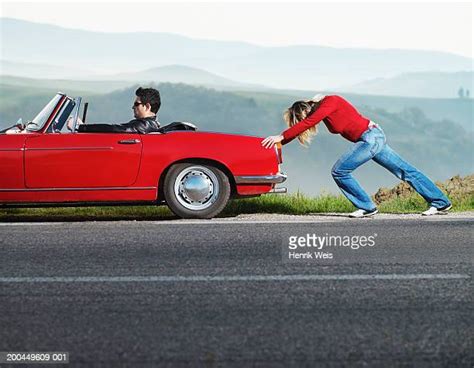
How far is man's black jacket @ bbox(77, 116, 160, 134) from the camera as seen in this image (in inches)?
481

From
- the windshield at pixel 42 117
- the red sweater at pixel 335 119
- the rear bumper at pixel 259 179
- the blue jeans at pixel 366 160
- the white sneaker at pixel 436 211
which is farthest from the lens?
the white sneaker at pixel 436 211

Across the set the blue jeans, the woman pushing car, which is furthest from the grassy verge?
the woman pushing car

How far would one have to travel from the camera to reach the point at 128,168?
12.0 meters

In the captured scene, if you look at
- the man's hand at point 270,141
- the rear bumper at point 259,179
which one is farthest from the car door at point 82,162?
the man's hand at point 270,141

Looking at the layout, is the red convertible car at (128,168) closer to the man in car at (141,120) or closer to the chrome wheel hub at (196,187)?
the chrome wheel hub at (196,187)

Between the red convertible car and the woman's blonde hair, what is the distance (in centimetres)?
75

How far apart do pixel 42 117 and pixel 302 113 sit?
278cm

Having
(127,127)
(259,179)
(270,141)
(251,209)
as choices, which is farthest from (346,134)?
(127,127)

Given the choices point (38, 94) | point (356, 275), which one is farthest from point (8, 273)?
point (38, 94)

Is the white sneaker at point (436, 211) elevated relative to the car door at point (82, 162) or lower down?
lower down

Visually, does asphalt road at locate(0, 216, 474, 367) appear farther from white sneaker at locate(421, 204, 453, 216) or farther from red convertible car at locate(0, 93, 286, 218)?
white sneaker at locate(421, 204, 453, 216)

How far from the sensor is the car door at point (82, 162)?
1199 centimetres

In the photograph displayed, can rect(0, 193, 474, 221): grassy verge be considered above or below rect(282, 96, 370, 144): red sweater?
below

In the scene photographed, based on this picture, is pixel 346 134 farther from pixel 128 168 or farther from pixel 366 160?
Answer: pixel 128 168
